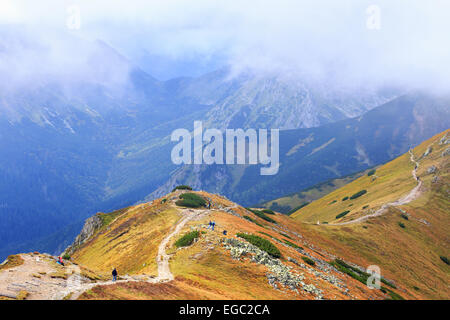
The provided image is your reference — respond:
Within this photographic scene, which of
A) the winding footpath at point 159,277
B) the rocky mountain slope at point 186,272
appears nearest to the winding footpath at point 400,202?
the rocky mountain slope at point 186,272

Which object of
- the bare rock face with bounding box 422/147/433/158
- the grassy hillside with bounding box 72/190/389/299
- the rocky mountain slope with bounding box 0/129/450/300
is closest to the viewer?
the grassy hillside with bounding box 72/190/389/299

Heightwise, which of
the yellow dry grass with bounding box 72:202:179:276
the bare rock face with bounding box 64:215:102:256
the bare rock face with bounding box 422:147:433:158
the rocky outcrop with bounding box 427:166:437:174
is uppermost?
the bare rock face with bounding box 422:147:433:158

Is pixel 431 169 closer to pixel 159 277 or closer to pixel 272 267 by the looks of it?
pixel 272 267

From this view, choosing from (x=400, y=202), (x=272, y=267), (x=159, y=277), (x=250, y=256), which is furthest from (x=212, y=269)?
(x=400, y=202)

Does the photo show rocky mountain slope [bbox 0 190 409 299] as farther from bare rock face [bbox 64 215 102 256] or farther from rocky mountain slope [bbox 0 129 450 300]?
bare rock face [bbox 64 215 102 256]

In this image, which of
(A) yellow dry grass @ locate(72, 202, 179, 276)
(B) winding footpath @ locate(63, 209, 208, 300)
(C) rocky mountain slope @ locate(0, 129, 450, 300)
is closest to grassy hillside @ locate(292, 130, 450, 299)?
(C) rocky mountain slope @ locate(0, 129, 450, 300)

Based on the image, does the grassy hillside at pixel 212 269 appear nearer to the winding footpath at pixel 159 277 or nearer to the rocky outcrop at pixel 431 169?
the winding footpath at pixel 159 277

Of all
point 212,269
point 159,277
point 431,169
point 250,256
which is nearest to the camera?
point 159,277

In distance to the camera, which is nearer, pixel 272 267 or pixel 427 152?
pixel 272 267

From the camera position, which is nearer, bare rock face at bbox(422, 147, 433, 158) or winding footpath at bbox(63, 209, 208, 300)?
winding footpath at bbox(63, 209, 208, 300)
